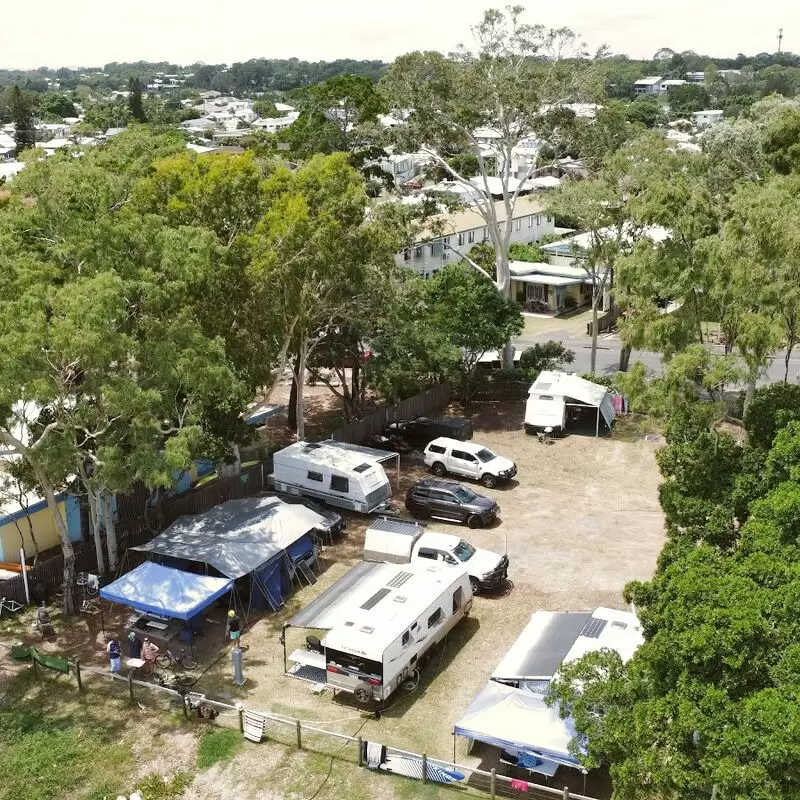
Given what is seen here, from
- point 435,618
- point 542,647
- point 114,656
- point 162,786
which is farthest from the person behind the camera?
point 435,618

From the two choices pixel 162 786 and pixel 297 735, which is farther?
pixel 297 735

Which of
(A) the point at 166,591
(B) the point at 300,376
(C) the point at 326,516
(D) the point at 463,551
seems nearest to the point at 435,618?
(D) the point at 463,551

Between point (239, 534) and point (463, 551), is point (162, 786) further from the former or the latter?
point (463, 551)

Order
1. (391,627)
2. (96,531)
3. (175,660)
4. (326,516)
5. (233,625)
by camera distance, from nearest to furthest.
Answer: (391,627) < (175,660) < (233,625) < (96,531) < (326,516)

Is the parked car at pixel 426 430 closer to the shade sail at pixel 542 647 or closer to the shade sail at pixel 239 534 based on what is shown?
the shade sail at pixel 239 534

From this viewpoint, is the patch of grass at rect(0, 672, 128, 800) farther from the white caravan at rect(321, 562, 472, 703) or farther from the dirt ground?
the white caravan at rect(321, 562, 472, 703)

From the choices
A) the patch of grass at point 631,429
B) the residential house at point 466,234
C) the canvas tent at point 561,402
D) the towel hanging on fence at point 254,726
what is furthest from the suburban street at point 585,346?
the towel hanging on fence at point 254,726
